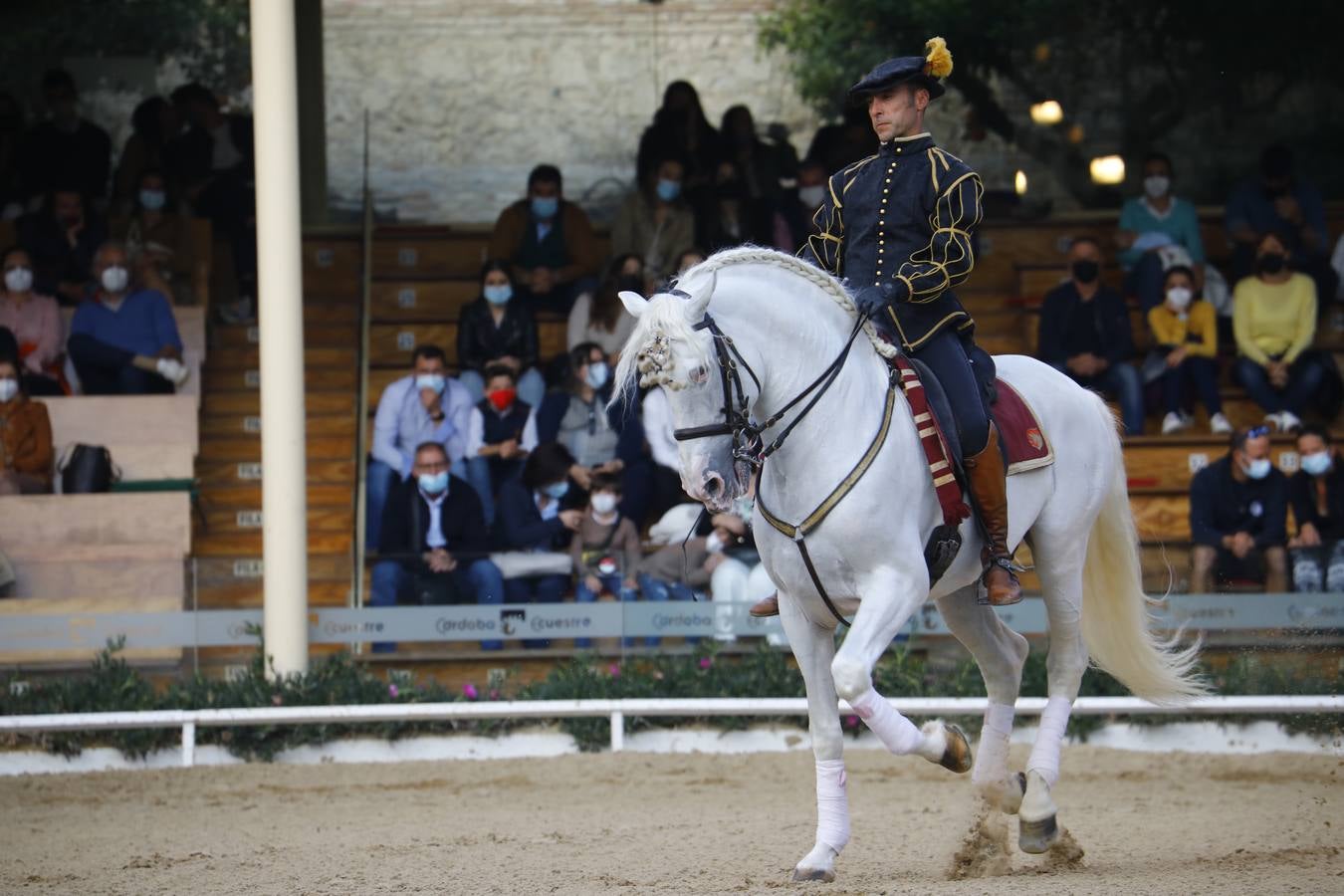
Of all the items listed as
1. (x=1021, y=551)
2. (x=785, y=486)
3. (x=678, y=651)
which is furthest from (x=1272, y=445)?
(x=785, y=486)

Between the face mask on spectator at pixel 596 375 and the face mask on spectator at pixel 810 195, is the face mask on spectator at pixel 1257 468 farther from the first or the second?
the face mask on spectator at pixel 810 195

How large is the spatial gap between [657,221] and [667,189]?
33 centimetres

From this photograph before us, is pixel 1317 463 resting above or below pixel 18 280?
below

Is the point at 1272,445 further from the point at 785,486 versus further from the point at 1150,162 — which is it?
the point at 785,486

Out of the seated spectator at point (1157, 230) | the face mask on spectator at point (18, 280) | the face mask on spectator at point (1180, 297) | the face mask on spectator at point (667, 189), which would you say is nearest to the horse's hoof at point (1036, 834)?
the face mask on spectator at point (1180, 297)

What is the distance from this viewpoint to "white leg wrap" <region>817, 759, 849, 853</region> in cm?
659

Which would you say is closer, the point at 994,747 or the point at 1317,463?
the point at 994,747

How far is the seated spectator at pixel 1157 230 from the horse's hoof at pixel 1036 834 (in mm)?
7961

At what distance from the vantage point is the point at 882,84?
664cm

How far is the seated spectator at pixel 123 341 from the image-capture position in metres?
12.9

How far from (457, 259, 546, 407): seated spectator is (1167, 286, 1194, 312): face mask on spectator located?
484 centimetres

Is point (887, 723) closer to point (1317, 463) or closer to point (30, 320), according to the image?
point (1317, 463)

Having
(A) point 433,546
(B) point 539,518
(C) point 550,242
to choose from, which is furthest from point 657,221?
(A) point 433,546

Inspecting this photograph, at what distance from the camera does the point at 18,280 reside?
1320 cm
